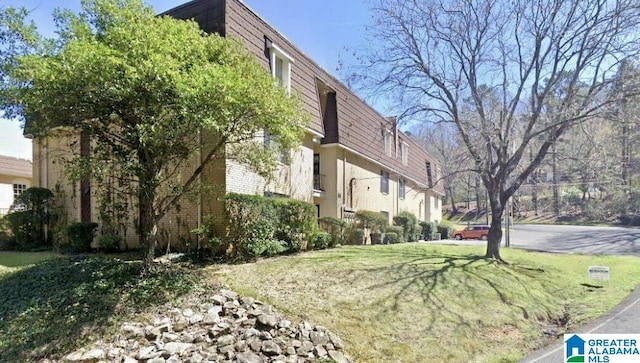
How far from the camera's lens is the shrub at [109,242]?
11.5m

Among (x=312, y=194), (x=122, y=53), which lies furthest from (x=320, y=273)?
(x=312, y=194)

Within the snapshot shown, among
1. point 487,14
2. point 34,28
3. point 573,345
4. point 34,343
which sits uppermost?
point 487,14

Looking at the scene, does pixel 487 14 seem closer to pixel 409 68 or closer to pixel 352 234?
pixel 409 68

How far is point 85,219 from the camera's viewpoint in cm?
1361

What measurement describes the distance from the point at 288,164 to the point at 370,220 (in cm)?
1055

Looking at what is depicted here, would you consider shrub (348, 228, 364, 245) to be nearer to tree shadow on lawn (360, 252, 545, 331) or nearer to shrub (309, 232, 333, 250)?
shrub (309, 232, 333, 250)

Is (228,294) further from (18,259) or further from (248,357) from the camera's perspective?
(18,259)

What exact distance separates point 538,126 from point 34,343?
1566cm

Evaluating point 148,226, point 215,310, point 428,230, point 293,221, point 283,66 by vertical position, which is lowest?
point 428,230

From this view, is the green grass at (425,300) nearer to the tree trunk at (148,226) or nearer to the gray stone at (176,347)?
the tree trunk at (148,226)

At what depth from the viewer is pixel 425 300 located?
8.53m

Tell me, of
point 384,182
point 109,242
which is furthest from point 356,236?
point 109,242

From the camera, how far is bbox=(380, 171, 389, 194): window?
24077 millimetres

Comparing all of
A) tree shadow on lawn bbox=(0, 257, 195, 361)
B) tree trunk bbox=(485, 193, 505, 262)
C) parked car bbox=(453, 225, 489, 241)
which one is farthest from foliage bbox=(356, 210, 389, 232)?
parked car bbox=(453, 225, 489, 241)
